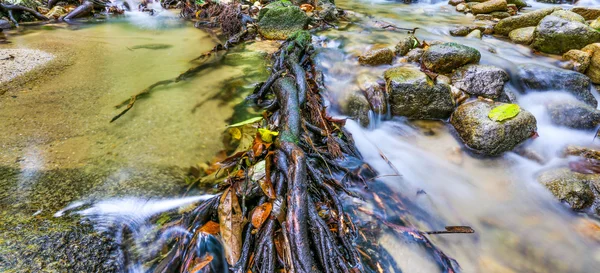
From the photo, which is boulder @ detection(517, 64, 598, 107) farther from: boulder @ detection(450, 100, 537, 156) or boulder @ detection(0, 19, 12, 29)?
boulder @ detection(0, 19, 12, 29)

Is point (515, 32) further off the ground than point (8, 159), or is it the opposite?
point (515, 32)

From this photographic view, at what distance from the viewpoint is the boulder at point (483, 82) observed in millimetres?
4434

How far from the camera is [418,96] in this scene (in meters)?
4.22

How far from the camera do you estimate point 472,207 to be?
3.06m

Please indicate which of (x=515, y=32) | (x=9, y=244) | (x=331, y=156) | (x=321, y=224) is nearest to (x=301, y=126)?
(x=331, y=156)

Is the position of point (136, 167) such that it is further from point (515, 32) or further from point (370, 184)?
point (515, 32)

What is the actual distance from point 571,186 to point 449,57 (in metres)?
2.64

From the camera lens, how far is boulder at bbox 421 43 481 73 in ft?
15.4

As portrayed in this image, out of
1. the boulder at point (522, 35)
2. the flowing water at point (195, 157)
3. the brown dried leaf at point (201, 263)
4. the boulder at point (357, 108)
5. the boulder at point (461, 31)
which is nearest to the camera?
the brown dried leaf at point (201, 263)

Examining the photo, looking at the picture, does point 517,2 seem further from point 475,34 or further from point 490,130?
point 490,130

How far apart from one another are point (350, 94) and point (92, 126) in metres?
3.80

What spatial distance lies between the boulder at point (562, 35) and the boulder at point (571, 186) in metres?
3.78

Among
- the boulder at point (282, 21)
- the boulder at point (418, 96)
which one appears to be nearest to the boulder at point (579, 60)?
the boulder at point (418, 96)

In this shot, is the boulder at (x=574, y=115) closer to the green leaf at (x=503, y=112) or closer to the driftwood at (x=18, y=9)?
the green leaf at (x=503, y=112)
